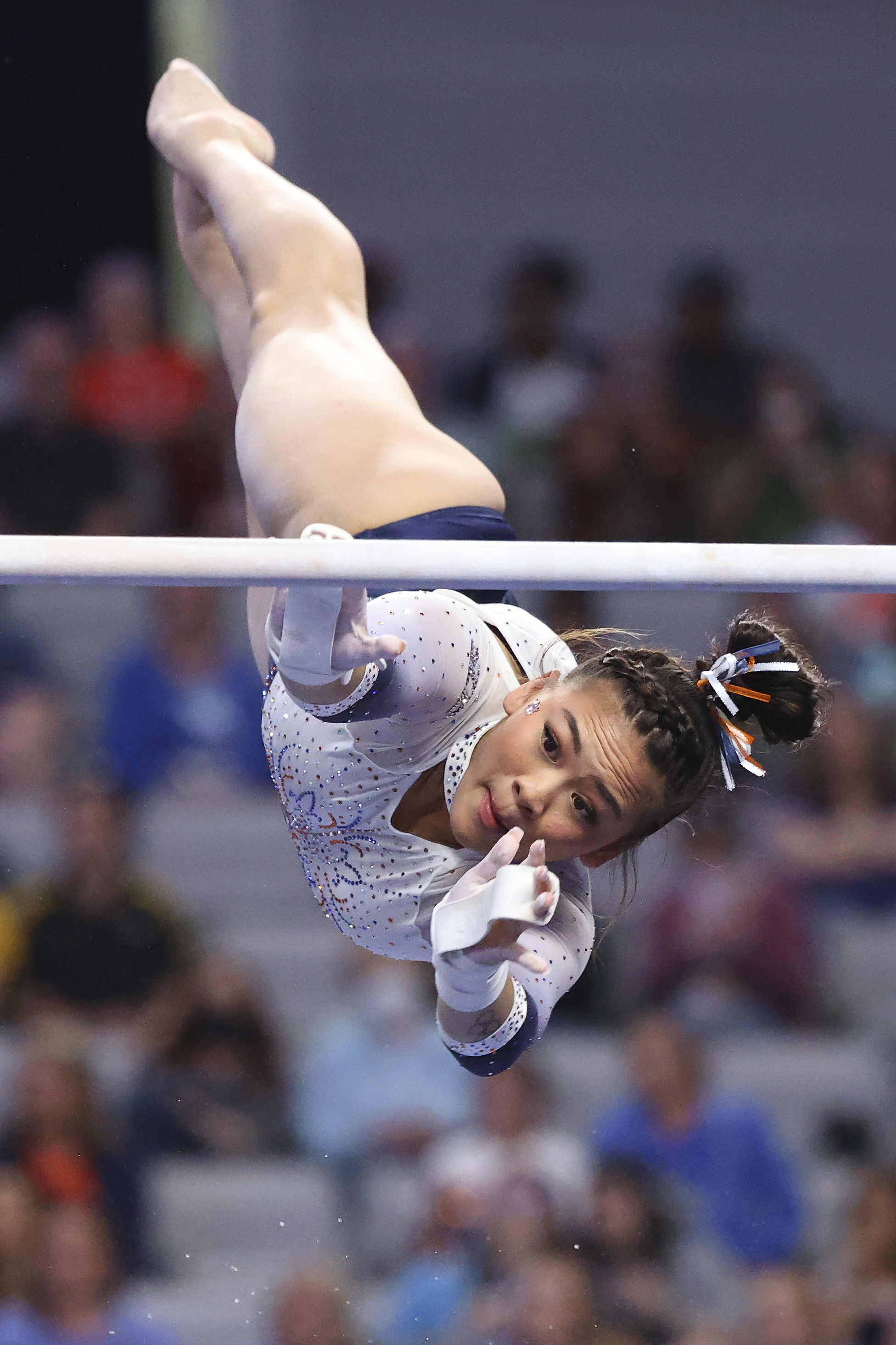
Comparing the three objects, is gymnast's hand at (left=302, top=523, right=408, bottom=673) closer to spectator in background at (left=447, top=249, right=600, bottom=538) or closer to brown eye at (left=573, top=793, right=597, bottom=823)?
brown eye at (left=573, top=793, right=597, bottom=823)

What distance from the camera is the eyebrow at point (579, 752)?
1404mm

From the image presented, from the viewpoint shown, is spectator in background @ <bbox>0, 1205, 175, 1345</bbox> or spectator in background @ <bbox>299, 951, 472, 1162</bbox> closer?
spectator in background @ <bbox>0, 1205, 175, 1345</bbox>

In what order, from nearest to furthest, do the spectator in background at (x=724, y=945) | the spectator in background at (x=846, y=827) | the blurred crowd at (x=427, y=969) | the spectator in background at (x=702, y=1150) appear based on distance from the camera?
the blurred crowd at (x=427, y=969), the spectator in background at (x=702, y=1150), the spectator in background at (x=724, y=945), the spectator in background at (x=846, y=827)

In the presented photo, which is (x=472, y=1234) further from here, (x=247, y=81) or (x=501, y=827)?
(x=247, y=81)

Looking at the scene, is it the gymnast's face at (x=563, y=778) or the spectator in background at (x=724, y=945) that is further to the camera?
the spectator in background at (x=724, y=945)

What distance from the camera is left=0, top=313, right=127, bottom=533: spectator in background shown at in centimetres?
321

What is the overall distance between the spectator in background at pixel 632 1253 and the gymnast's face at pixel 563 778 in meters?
1.54

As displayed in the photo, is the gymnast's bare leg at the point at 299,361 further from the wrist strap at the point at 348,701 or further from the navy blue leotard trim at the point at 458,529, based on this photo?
the wrist strap at the point at 348,701

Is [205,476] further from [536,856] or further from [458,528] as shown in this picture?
[536,856]

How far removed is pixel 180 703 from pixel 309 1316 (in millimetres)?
1225

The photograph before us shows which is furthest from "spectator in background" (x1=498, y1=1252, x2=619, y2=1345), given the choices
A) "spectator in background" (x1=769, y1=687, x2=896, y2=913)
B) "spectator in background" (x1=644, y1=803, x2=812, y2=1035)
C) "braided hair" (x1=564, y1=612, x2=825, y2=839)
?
"braided hair" (x1=564, y1=612, x2=825, y2=839)

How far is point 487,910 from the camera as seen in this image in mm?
1311

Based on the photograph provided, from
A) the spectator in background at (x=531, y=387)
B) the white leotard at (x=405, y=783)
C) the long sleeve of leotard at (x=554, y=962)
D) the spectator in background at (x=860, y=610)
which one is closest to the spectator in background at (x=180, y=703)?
the spectator in background at (x=531, y=387)

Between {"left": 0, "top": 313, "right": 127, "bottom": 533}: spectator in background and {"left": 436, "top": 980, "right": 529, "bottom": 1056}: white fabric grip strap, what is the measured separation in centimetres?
195
